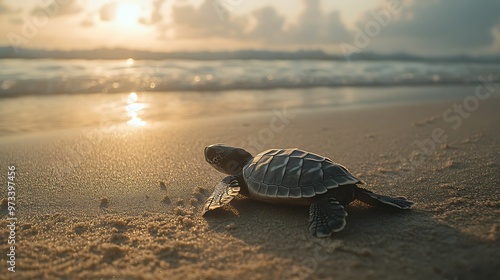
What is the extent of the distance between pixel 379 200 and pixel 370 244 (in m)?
0.56

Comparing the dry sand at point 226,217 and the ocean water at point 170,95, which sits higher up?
the ocean water at point 170,95

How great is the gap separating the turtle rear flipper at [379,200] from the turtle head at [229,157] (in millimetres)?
1275

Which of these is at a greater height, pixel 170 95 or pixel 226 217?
pixel 170 95

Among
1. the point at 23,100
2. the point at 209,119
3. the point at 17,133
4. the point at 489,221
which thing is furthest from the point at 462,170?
the point at 23,100

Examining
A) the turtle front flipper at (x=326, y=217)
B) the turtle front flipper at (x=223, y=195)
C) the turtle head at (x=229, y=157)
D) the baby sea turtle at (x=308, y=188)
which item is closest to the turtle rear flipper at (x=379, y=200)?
the baby sea turtle at (x=308, y=188)

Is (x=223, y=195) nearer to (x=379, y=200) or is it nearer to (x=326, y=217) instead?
(x=326, y=217)

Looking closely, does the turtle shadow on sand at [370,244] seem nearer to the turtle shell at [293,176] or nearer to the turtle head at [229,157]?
the turtle shell at [293,176]

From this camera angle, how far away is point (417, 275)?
7.04 feet

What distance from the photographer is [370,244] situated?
8.25ft

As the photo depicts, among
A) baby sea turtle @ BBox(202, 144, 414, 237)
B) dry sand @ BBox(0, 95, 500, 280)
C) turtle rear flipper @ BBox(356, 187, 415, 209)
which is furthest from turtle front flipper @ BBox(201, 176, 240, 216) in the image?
turtle rear flipper @ BBox(356, 187, 415, 209)

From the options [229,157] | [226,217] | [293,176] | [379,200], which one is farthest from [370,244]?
[229,157]

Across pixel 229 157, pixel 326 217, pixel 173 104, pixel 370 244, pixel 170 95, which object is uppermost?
pixel 170 95

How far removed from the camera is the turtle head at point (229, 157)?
391 cm

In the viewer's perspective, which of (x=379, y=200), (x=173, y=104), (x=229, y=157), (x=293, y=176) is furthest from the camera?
(x=173, y=104)
